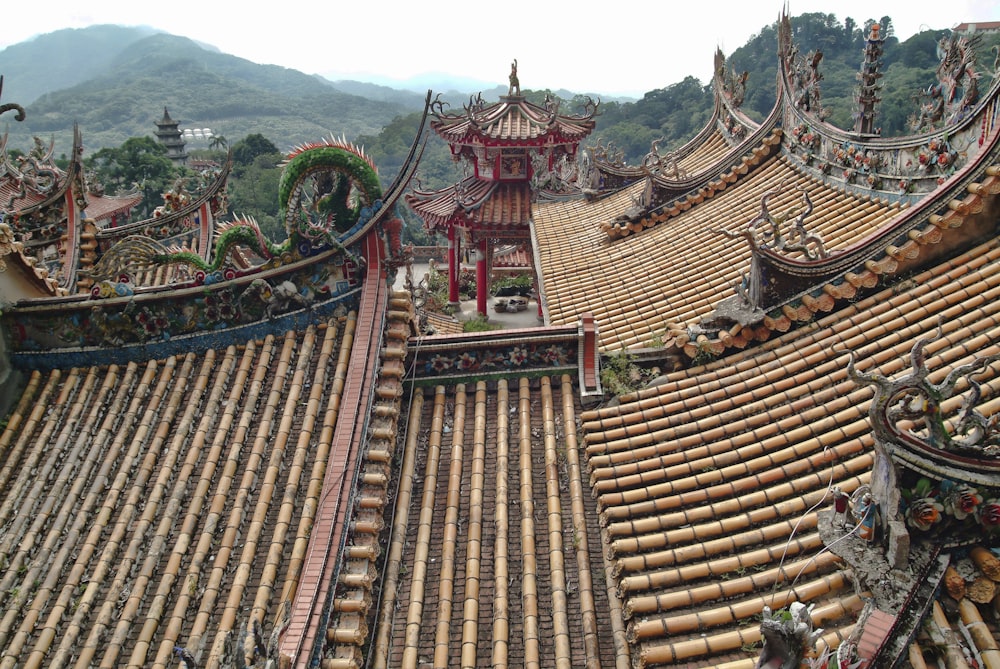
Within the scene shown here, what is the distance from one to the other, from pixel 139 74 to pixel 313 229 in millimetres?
220291

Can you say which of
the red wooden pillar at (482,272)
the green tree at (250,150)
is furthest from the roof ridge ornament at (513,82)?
the green tree at (250,150)

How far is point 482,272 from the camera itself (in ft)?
79.7

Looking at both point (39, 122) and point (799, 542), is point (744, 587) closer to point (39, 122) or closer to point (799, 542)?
point (799, 542)

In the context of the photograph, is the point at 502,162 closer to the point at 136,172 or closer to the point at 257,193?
the point at 136,172

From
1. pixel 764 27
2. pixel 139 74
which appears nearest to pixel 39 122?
pixel 139 74

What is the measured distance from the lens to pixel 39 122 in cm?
14288

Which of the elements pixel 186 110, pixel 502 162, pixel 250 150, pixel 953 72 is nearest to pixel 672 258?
pixel 953 72

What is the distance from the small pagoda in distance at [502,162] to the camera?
A: 22.1 metres

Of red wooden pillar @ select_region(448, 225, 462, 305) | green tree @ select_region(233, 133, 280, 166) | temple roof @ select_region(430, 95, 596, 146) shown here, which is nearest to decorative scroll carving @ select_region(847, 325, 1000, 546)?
temple roof @ select_region(430, 95, 596, 146)

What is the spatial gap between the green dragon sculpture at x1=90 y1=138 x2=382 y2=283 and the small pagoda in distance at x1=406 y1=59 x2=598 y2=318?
13.8m

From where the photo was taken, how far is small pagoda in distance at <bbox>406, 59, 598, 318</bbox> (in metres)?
22.1

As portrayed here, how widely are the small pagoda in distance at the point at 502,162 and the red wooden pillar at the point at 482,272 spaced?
0.15ft

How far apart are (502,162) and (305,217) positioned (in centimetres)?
1552

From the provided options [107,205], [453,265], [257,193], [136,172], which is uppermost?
[107,205]
